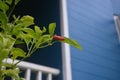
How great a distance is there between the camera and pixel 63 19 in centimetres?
195

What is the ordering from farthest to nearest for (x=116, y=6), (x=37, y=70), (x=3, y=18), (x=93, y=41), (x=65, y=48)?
(x=116, y=6), (x=93, y=41), (x=65, y=48), (x=37, y=70), (x=3, y=18)

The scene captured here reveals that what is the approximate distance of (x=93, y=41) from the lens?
2189mm

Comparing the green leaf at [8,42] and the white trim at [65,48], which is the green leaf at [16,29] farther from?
the white trim at [65,48]

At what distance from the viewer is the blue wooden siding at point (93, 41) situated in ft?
6.23

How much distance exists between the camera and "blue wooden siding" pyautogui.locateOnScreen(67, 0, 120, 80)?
74.8 inches

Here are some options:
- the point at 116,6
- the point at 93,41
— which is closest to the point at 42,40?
the point at 93,41

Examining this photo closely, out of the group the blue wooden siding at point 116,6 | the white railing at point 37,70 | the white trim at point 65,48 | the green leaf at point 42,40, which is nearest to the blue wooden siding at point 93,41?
the white trim at point 65,48

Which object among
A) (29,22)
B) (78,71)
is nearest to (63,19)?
(78,71)

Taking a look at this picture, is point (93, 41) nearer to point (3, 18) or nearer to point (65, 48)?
point (65, 48)

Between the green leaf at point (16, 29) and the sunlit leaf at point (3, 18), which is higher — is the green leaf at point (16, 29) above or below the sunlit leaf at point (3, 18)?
below

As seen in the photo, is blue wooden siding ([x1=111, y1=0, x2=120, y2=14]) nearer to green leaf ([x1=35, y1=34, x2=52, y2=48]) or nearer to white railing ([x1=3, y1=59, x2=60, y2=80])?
white railing ([x1=3, y1=59, x2=60, y2=80])

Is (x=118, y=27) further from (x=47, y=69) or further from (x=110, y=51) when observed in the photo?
(x=47, y=69)

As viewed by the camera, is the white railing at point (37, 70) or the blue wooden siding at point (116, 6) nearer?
the white railing at point (37, 70)

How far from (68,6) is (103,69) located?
0.74 metres
